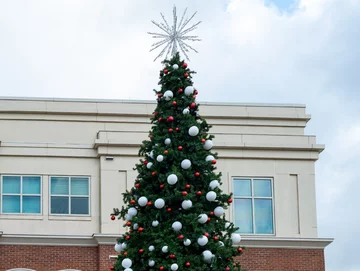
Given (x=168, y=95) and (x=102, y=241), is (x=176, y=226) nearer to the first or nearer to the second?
(x=168, y=95)

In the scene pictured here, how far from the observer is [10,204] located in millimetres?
35438

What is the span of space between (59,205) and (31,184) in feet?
3.66

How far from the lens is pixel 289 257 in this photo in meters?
35.6

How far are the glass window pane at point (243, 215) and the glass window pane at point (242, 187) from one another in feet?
0.74

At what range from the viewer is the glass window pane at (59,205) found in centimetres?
3553

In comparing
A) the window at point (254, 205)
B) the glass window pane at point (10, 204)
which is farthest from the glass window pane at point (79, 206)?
the window at point (254, 205)

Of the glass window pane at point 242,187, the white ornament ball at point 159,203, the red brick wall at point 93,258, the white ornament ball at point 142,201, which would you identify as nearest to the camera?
the white ornament ball at point 159,203

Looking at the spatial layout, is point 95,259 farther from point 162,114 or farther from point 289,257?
point 162,114

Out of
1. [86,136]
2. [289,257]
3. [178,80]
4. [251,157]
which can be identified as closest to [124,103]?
[86,136]

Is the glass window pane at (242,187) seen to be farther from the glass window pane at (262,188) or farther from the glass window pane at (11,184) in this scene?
the glass window pane at (11,184)

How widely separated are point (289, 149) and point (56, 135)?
7.56m

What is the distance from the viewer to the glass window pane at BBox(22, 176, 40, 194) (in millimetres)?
35625

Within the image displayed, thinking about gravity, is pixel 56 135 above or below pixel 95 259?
above

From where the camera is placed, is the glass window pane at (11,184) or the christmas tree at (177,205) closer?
the christmas tree at (177,205)
